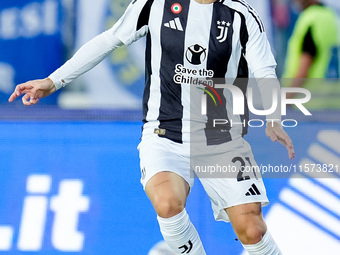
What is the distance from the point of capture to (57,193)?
163 inches

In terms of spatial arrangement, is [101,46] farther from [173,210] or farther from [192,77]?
[173,210]

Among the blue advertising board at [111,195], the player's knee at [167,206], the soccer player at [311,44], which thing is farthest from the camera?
the soccer player at [311,44]

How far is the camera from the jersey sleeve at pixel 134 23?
330 centimetres

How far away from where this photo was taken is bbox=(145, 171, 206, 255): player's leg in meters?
2.95

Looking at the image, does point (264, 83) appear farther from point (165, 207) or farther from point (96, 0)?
point (96, 0)

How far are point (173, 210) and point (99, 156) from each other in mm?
1409

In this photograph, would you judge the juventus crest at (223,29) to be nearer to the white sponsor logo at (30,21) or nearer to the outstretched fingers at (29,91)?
the outstretched fingers at (29,91)

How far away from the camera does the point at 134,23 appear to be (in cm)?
330

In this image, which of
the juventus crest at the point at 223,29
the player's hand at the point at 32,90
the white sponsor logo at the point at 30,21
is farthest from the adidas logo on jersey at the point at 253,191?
the white sponsor logo at the point at 30,21

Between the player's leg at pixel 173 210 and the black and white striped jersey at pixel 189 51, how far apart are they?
30cm

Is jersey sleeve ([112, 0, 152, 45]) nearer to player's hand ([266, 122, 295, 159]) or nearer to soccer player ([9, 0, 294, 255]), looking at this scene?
soccer player ([9, 0, 294, 255])

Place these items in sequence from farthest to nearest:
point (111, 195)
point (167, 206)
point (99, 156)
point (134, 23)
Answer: point (99, 156), point (111, 195), point (134, 23), point (167, 206)

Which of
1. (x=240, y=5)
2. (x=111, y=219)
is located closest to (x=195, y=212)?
(x=111, y=219)

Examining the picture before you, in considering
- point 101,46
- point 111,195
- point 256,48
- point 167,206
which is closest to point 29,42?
point 111,195
